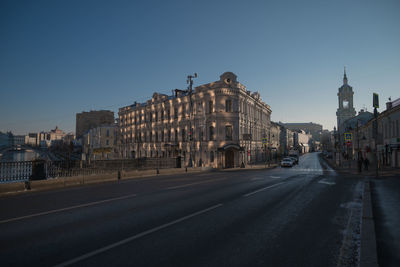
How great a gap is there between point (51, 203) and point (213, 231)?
757cm

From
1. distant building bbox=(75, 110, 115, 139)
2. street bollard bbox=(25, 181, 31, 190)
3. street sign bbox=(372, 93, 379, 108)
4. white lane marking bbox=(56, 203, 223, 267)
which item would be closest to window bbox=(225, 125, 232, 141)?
street sign bbox=(372, 93, 379, 108)

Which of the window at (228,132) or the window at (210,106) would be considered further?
the window at (210,106)

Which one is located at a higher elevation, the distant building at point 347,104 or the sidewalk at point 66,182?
the distant building at point 347,104

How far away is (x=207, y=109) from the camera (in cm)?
4006

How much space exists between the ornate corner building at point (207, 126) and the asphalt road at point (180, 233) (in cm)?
2348

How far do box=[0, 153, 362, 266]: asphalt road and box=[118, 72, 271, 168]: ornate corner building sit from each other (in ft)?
77.0

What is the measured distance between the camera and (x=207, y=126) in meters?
40.0

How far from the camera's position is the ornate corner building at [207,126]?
39.0 m

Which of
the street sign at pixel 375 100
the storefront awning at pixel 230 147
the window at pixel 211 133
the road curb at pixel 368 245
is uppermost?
the street sign at pixel 375 100

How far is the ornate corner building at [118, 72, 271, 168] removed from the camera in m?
39.0

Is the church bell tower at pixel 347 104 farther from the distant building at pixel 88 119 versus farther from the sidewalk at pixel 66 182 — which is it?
the distant building at pixel 88 119

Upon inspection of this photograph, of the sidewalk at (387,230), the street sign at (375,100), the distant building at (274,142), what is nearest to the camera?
the sidewalk at (387,230)

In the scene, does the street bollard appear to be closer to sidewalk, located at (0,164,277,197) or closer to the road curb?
sidewalk, located at (0,164,277,197)

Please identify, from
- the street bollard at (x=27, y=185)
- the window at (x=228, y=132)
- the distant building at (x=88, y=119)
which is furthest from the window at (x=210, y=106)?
the distant building at (x=88, y=119)
